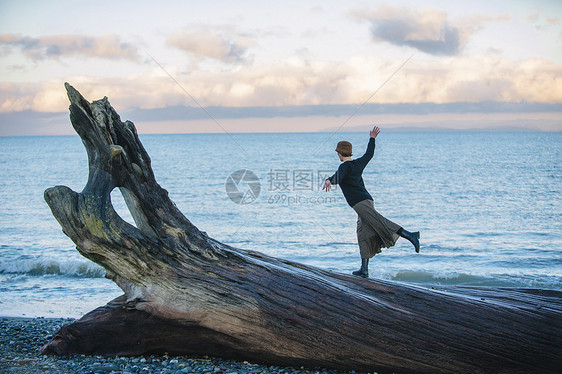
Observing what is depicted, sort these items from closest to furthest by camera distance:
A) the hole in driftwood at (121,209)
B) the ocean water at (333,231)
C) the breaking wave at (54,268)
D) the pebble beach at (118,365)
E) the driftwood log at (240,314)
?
1. the pebble beach at (118,365)
2. the driftwood log at (240,314)
3. the ocean water at (333,231)
4. the breaking wave at (54,268)
5. the hole in driftwood at (121,209)

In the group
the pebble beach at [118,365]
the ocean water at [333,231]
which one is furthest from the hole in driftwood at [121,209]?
the pebble beach at [118,365]

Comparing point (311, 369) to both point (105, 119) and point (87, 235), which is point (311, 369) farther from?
point (105, 119)

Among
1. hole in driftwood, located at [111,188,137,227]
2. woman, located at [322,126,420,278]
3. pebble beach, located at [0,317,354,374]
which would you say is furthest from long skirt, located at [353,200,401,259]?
hole in driftwood, located at [111,188,137,227]

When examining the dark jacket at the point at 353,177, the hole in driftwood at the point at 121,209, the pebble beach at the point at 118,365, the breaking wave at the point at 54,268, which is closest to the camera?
the pebble beach at the point at 118,365

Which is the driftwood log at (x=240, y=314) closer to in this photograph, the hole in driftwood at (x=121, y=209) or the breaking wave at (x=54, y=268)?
the breaking wave at (x=54, y=268)

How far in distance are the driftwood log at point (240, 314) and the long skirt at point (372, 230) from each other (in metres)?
1.04

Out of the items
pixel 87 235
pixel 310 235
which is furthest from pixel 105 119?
pixel 310 235

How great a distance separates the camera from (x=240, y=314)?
6.34 metres

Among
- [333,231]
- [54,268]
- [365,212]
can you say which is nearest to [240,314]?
[365,212]

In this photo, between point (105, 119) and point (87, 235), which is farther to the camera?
point (105, 119)

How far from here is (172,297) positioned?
6.37 meters

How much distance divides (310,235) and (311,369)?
14887mm

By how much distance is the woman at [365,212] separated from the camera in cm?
746

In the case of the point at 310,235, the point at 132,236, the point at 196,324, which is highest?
the point at 132,236
